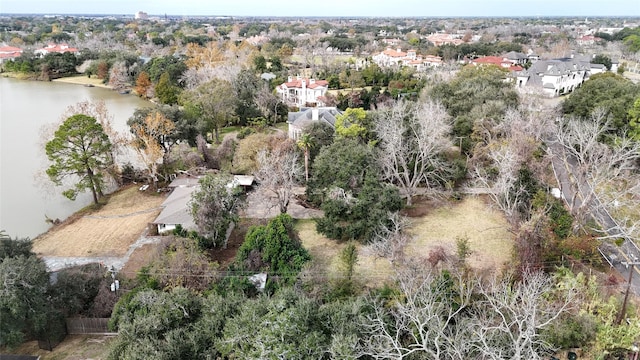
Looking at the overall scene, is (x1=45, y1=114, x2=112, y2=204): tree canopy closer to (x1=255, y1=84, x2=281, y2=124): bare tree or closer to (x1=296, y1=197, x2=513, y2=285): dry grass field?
(x1=296, y1=197, x2=513, y2=285): dry grass field

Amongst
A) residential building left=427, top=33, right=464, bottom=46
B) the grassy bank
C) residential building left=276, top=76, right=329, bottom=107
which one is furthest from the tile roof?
residential building left=427, top=33, right=464, bottom=46

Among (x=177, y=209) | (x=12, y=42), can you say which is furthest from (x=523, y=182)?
(x=12, y=42)

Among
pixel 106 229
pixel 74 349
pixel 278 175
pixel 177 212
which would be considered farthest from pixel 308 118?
pixel 74 349

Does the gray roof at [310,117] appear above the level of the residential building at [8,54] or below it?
below

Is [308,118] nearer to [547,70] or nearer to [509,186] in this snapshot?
[509,186]

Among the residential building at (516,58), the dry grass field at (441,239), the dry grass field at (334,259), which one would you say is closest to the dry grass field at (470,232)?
the dry grass field at (441,239)

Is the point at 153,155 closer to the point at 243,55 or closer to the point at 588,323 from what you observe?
the point at 588,323

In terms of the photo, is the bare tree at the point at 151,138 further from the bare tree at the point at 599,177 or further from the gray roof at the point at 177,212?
the bare tree at the point at 599,177
